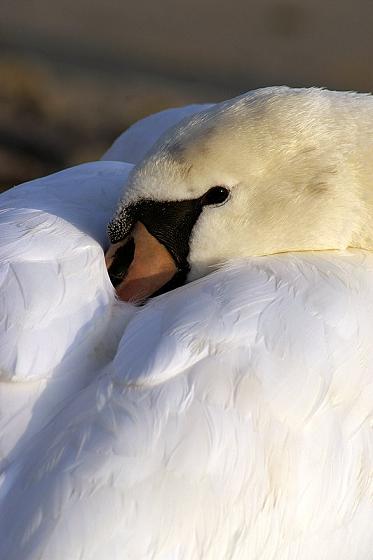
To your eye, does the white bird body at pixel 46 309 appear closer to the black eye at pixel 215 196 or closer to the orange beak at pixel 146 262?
the orange beak at pixel 146 262

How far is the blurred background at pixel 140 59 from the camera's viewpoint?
6.14 meters

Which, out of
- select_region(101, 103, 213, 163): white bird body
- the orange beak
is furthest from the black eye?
select_region(101, 103, 213, 163): white bird body

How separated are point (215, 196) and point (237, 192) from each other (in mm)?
50

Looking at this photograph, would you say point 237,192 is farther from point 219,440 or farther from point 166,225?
point 219,440

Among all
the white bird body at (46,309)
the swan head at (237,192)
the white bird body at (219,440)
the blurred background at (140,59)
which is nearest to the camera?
the white bird body at (219,440)

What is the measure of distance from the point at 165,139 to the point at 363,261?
0.50 meters

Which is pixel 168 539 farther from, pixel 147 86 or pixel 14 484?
pixel 147 86

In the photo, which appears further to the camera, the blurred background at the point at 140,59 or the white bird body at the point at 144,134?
the blurred background at the point at 140,59

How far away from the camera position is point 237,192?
2.57 m

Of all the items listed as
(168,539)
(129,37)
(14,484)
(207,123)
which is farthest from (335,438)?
(129,37)

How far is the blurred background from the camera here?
614 centimetres

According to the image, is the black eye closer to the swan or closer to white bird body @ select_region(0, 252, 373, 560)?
the swan

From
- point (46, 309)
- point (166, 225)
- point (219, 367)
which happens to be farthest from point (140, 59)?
point (219, 367)

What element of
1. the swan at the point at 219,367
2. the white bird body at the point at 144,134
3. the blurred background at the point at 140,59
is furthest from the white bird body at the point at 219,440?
the blurred background at the point at 140,59
